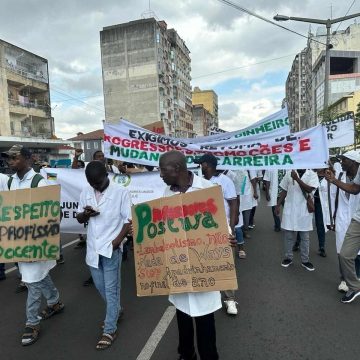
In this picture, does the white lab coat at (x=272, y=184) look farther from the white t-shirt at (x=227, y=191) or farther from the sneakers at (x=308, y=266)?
the white t-shirt at (x=227, y=191)

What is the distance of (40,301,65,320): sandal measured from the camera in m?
4.31

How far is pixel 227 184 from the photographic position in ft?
14.7

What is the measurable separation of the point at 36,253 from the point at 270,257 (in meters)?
4.14

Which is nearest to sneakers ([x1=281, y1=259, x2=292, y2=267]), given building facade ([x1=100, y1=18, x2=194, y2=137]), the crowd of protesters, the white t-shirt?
the crowd of protesters

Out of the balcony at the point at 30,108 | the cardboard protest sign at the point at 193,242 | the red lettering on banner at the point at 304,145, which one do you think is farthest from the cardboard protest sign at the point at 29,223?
the balcony at the point at 30,108

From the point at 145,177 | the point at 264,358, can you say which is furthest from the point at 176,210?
the point at 145,177

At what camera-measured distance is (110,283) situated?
3.65m

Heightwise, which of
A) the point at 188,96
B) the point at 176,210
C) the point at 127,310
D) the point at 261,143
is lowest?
the point at 127,310

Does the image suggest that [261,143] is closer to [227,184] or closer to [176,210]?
[227,184]

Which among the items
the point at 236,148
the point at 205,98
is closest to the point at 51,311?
the point at 236,148

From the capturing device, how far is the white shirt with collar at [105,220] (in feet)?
11.9

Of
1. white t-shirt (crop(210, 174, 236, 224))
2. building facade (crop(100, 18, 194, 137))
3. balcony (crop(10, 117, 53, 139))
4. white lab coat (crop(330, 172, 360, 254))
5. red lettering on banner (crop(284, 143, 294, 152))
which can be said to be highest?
building facade (crop(100, 18, 194, 137))

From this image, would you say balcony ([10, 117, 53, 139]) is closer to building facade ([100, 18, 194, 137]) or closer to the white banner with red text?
building facade ([100, 18, 194, 137])

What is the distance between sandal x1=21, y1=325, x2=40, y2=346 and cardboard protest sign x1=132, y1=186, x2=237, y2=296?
1797 millimetres
